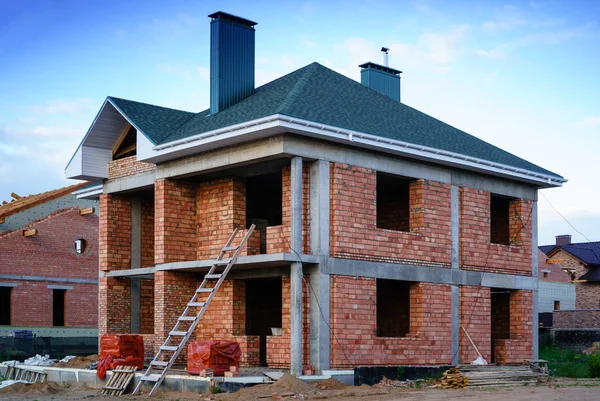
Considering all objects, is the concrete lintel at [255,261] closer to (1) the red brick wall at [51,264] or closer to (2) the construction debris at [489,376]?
(2) the construction debris at [489,376]

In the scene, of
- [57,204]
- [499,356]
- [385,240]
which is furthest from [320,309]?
[57,204]

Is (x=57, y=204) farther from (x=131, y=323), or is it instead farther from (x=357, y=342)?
(x=357, y=342)

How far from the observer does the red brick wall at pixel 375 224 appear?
20.2 meters

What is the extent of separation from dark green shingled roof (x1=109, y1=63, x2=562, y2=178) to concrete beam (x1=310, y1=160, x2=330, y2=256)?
110cm

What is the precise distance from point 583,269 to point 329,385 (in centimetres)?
3915

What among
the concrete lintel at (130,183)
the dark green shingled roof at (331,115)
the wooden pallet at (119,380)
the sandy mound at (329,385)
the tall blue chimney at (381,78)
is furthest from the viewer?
the tall blue chimney at (381,78)

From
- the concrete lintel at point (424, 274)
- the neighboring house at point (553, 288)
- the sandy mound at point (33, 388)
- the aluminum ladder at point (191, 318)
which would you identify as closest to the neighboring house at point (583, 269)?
the neighboring house at point (553, 288)

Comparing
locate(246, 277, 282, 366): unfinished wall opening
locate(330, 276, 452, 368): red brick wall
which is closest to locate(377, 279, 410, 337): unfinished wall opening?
locate(330, 276, 452, 368): red brick wall

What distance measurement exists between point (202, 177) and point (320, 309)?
5.03 metres

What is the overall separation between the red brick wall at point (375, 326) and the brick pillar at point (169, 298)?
426 cm

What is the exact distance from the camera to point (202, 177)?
22484 mm

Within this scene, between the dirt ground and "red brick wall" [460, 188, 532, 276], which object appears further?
"red brick wall" [460, 188, 532, 276]

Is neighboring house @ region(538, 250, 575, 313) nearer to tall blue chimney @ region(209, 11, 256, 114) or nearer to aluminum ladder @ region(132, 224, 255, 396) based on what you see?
tall blue chimney @ region(209, 11, 256, 114)

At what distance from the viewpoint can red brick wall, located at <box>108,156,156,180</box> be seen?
23344 millimetres
